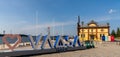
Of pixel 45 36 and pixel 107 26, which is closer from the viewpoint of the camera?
pixel 45 36

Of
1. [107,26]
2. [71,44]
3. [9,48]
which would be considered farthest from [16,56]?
[107,26]

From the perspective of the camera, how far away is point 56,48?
32438 millimetres

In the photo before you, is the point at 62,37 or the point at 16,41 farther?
the point at 62,37

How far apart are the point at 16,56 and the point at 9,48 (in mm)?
1266

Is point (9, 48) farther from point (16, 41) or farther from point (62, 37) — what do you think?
point (62, 37)

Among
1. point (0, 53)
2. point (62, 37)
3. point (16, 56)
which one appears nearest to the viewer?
point (0, 53)

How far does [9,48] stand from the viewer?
25391 millimetres

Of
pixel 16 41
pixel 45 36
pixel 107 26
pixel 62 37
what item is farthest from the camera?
pixel 107 26

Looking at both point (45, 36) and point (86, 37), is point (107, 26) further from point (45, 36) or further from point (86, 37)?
point (45, 36)

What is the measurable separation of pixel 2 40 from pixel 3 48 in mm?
1869

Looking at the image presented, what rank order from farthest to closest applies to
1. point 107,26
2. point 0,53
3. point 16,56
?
point 107,26
point 16,56
point 0,53

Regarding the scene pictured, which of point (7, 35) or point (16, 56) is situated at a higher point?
point (7, 35)

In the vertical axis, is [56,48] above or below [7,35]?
below

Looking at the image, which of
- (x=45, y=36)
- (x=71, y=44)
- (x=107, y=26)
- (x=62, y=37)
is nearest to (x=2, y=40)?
(x=45, y=36)
